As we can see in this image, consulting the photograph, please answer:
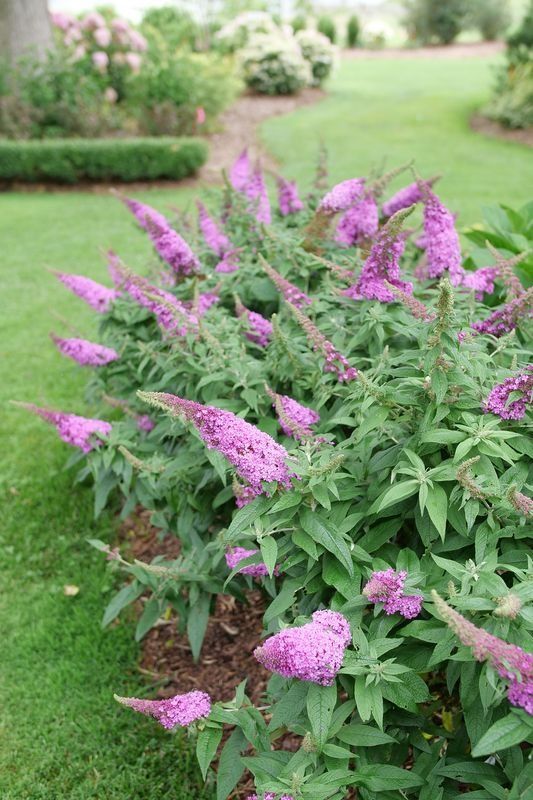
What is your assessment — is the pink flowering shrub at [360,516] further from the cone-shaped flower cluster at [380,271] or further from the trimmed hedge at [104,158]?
the trimmed hedge at [104,158]

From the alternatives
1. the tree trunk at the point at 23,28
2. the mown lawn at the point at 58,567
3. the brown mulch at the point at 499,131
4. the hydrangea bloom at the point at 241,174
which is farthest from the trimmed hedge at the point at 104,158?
the hydrangea bloom at the point at 241,174

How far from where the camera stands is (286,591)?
194 centimetres

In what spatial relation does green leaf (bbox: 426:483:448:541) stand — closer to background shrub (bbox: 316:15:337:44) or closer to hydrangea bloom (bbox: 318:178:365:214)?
hydrangea bloom (bbox: 318:178:365:214)

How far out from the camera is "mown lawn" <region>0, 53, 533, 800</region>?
2.60 meters

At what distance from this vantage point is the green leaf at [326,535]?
178 centimetres

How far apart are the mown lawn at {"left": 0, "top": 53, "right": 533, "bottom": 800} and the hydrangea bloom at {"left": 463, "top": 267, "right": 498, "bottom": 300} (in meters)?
1.93

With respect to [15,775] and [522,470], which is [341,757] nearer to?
[522,470]

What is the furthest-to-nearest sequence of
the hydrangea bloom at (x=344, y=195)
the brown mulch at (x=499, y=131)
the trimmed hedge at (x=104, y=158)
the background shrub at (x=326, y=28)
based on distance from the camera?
the background shrub at (x=326, y=28)
the brown mulch at (x=499, y=131)
the trimmed hedge at (x=104, y=158)
the hydrangea bloom at (x=344, y=195)

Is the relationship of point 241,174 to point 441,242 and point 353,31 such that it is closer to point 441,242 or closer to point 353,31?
point 441,242

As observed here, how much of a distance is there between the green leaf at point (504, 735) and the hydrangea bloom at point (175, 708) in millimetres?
711

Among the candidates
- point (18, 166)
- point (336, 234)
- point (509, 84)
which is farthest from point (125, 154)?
point (336, 234)

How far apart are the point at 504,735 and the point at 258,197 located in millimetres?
2750

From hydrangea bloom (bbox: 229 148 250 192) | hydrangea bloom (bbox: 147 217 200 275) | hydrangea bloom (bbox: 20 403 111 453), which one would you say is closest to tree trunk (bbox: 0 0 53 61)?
hydrangea bloom (bbox: 229 148 250 192)

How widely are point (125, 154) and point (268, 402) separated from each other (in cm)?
915
